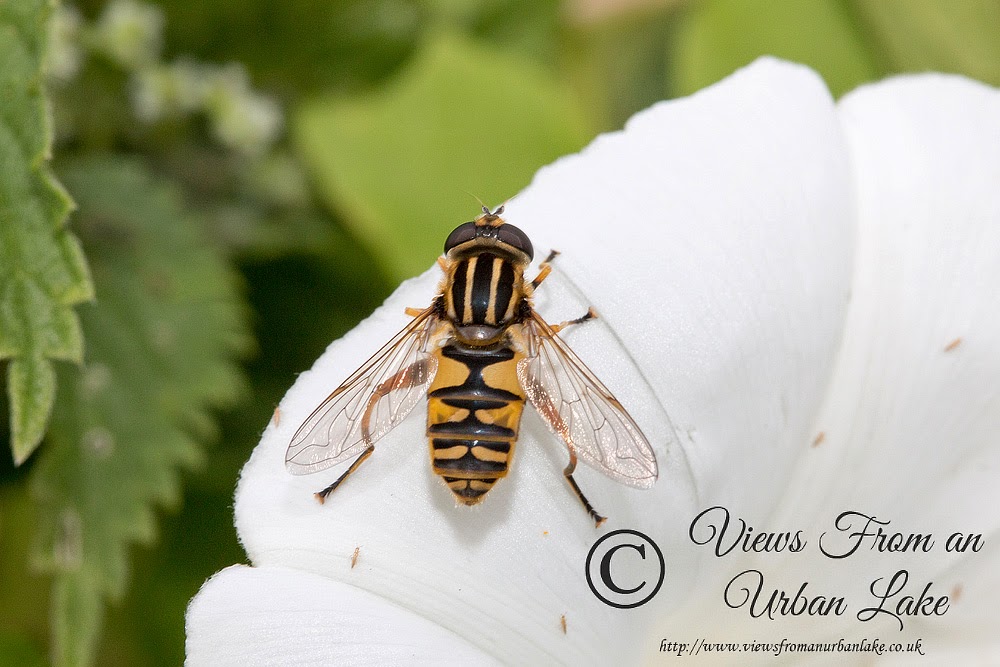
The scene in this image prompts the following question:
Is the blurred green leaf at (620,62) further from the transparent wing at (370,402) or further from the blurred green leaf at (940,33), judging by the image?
the transparent wing at (370,402)

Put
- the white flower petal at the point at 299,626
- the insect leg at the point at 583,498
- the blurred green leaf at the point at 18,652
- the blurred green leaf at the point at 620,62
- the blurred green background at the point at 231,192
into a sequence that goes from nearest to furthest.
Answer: the white flower petal at the point at 299,626
the insect leg at the point at 583,498
the blurred green leaf at the point at 18,652
the blurred green background at the point at 231,192
the blurred green leaf at the point at 620,62

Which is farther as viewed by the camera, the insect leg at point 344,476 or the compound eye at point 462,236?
the compound eye at point 462,236

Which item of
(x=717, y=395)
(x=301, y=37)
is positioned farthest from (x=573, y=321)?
(x=301, y=37)

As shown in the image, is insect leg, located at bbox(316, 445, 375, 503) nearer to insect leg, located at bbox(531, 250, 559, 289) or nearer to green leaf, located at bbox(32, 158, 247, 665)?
insect leg, located at bbox(531, 250, 559, 289)

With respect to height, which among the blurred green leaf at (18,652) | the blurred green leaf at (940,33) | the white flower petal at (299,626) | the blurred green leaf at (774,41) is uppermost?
the blurred green leaf at (940,33)

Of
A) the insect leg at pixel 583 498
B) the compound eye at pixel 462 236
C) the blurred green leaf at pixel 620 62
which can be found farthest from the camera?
the blurred green leaf at pixel 620 62

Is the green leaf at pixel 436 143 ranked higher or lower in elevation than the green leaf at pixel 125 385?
higher

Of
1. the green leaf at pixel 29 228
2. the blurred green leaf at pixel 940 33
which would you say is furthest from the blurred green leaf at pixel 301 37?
the blurred green leaf at pixel 940 33
